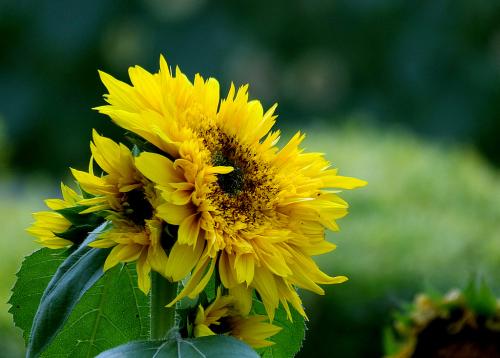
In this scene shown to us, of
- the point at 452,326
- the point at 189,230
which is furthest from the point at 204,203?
the point at 452,326

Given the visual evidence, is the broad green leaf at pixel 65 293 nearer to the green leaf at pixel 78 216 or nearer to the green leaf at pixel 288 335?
the green leaf at pixel 78 216

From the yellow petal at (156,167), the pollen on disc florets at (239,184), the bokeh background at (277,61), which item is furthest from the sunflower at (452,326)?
the bokeh background at (277,61)

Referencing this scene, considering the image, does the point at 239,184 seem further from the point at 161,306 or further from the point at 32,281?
the point at 32,281

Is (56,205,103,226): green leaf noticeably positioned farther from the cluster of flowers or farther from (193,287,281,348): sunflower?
(193,287,281,348): sunflower

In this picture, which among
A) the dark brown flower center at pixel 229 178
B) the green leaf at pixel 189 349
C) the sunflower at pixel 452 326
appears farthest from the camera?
the sunflower at pixel 452 326

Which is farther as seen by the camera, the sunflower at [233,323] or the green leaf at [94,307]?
the green leaf at [94,307]

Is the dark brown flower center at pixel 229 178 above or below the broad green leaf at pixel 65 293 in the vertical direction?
above

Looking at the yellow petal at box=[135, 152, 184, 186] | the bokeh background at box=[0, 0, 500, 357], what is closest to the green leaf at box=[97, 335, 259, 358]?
the yellow petal at box=[135, 152, 184, 186]
